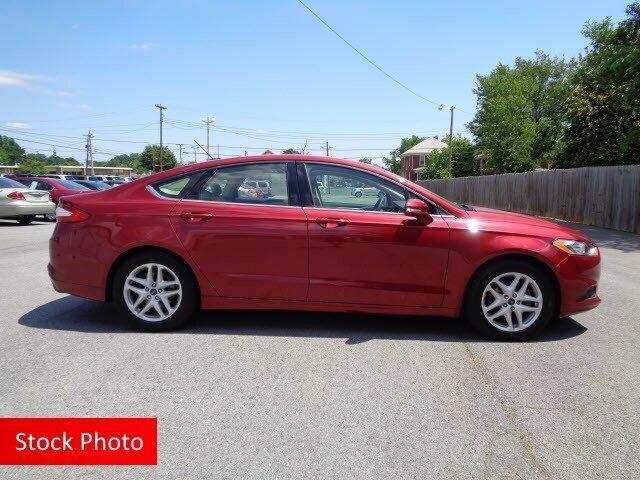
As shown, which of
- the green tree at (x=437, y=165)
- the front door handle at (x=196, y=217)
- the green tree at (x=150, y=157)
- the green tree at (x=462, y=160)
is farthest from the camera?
the green tree at (x=150, y=157)

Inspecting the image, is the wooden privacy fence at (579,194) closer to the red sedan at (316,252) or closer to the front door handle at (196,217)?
the red sedan at (316,252)

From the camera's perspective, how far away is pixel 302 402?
3.14 m

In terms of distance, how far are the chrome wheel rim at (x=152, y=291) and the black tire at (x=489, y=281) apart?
2.58 m

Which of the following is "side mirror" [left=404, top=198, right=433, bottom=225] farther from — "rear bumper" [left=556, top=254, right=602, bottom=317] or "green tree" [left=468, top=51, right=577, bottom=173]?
"green tree" [left=468, top=51, right=577, bottom=173]

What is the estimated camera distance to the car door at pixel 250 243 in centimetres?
434

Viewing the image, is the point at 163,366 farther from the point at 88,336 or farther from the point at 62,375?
the point at 88,336

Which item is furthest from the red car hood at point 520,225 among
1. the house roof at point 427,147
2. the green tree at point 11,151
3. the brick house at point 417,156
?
the green tree at point 11,151

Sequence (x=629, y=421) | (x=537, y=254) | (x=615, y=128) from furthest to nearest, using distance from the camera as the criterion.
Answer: (x=615, y=128) < (x=537, y=254) < (x=629, y=421)

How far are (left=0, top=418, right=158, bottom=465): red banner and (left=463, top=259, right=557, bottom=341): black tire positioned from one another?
2.76 metres

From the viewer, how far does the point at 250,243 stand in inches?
172

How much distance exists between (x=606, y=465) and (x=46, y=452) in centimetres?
285

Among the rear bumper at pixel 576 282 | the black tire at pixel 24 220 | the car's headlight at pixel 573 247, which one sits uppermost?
the car's headlight at pixel 573 247

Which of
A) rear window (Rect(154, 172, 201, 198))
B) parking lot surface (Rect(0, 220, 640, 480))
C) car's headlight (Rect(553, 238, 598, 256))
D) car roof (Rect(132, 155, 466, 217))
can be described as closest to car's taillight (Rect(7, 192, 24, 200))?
parking lot surface (Rect(0, 220, 640, 480))

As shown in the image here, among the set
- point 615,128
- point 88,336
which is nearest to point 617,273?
point 88,336
